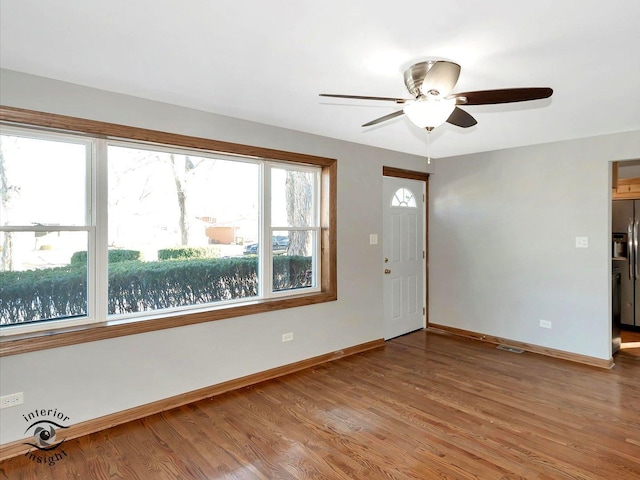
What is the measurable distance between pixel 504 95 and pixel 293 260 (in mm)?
2585

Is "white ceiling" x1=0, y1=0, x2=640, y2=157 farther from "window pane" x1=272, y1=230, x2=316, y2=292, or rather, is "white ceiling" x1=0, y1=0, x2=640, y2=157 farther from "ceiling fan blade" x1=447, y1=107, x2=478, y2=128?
"window pane" x1=272, y1=230, x2=316, y2=292

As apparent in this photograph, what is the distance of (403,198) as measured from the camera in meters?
5.10

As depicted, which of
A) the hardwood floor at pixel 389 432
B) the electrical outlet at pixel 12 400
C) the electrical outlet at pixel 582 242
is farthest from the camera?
the electrical outlet at pixel 582 242

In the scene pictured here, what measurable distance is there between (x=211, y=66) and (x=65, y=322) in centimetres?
201

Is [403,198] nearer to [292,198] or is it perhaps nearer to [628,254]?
[292,198]

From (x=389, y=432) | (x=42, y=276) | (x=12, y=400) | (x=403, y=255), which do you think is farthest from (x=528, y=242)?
(x=12, y=400)

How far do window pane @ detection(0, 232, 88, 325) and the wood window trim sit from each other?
15 cm

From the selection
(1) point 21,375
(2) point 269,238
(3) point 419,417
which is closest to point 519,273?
(3) point 419,417

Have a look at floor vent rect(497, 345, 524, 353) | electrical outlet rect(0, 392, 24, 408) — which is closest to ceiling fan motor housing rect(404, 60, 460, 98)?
electrical outlet rect(0, 392, 24, 408)

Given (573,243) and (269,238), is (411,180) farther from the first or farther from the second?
(269,238)

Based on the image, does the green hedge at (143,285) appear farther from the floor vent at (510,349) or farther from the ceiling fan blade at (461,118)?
the floor vent at (510,349)

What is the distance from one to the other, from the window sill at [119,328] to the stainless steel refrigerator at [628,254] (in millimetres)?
4632

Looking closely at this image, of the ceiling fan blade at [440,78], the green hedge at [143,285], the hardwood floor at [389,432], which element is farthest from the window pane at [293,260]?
the ceiling fan blade at [440,78]

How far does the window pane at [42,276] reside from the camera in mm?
2496
